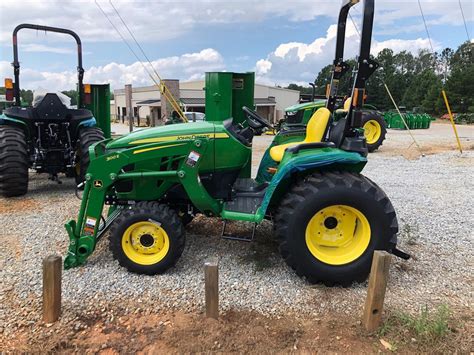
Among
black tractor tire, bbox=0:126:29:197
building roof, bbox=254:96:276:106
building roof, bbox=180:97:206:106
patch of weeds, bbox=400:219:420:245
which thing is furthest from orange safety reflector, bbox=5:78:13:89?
building roof, bbox=254:96:276:106

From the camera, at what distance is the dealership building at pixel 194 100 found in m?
35.3

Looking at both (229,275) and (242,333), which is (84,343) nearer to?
(242,333)

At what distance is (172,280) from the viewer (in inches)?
137

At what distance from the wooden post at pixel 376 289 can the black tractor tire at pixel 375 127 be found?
30.9 ft

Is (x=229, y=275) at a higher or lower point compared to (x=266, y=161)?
lower

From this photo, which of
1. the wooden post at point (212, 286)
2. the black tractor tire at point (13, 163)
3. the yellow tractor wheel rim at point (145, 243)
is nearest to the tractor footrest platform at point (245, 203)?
the yellow tractor wheel rim at point (145, 243)

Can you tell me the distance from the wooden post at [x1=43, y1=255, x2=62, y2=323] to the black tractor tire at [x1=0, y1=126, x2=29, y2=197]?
156 inches

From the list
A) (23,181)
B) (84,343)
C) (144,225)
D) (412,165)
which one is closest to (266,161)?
(144,225)

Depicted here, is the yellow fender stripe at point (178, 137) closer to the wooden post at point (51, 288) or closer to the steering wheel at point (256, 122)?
the steering wheel at point (256, 122)

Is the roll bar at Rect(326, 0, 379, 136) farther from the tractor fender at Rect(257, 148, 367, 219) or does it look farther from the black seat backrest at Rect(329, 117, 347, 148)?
the tractor fender at Rect(257, 148, 367, 219)

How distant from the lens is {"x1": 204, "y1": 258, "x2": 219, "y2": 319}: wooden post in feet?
9.09

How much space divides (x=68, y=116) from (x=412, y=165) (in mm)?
7620

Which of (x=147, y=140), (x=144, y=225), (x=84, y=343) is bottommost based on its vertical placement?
(x=84, y=343)

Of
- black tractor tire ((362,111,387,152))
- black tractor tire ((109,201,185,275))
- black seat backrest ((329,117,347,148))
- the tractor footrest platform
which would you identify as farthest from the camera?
black tractor tire ((362,111,387,152))
